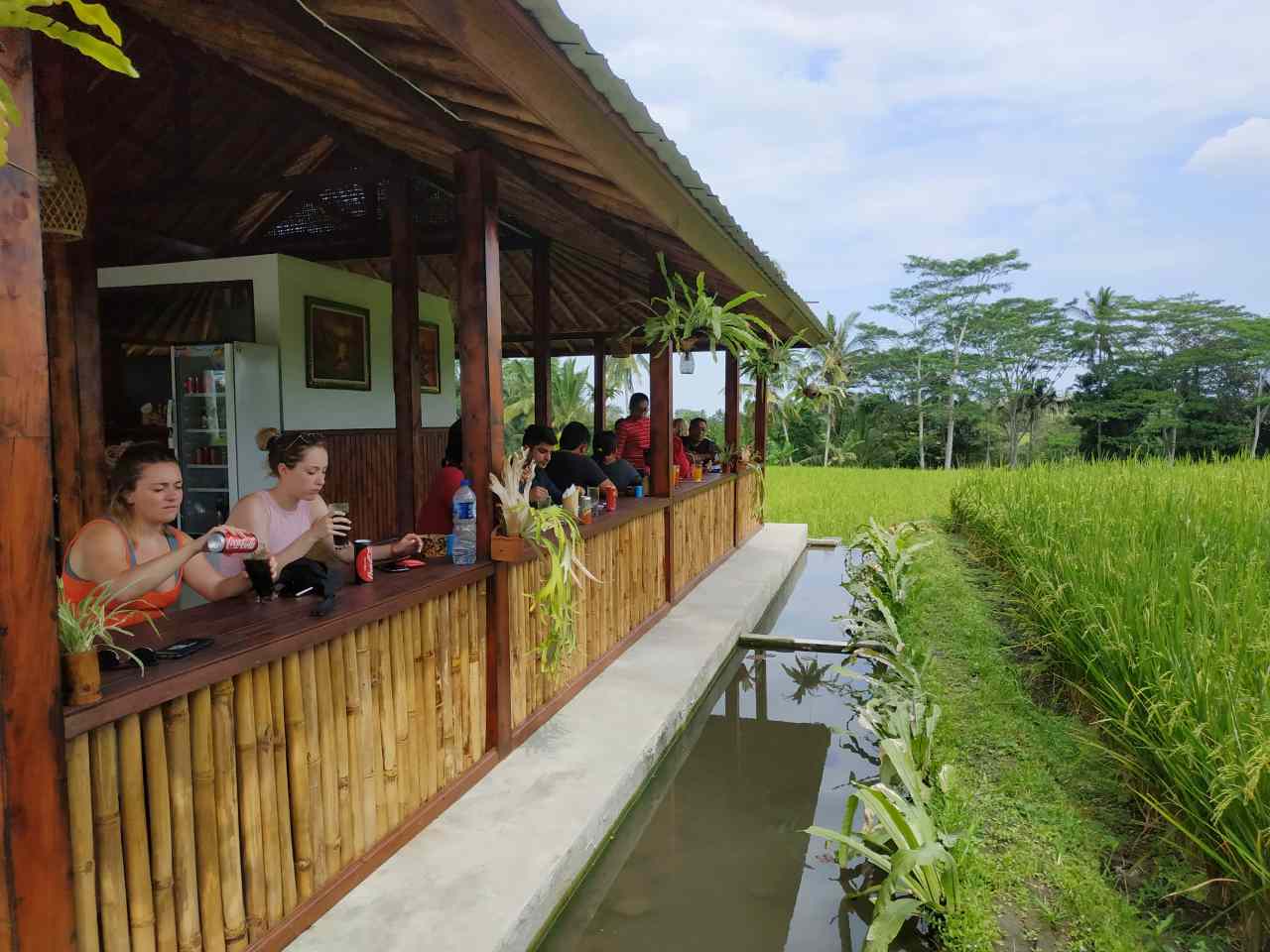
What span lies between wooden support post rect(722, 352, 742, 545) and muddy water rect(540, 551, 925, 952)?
387cm

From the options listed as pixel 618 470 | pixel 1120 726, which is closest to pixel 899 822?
pixel 1120 726

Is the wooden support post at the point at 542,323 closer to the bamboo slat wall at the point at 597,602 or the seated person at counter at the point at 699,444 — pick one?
the seated person at counter at the point at 699,444

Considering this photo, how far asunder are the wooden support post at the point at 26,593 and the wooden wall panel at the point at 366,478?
17.7 feet

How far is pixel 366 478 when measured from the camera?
7.50 metres

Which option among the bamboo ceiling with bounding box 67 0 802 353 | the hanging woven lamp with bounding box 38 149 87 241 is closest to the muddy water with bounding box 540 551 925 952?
the bamboo ceiling with bounding box 67 0 802 353

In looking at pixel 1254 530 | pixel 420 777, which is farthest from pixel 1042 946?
pixel 1254 530

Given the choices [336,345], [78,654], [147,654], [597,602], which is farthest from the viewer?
[336,345]

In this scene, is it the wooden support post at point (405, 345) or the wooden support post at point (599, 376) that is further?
Answer: the wooden support post at point (599, 376)

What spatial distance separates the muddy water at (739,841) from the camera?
2.95 m

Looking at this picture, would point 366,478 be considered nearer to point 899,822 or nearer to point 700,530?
point 700,530

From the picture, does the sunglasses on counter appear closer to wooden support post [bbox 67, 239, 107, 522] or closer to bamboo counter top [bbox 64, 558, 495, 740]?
bamboo counter top [bbox 64, 558, 495, 740]

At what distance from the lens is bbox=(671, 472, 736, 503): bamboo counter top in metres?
6.81

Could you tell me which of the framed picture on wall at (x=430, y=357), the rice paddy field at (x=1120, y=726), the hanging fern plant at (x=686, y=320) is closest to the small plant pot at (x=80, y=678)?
the rice paddy field at (x=1120, y=726)

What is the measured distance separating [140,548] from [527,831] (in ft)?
5.44
